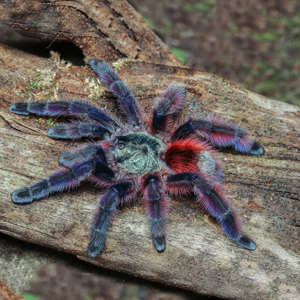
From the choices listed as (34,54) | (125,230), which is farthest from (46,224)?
(34,54)

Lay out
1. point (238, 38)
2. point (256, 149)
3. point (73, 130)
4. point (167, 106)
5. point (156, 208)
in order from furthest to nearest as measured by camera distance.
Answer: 1. point (238, 38)
2. point (256, 149)
3. point (167, 106)
4. point (73, 130)
5. point (156, 208)

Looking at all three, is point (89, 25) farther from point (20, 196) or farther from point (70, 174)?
point (20, 196)

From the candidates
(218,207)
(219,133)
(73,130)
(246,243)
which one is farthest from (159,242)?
(73,130)

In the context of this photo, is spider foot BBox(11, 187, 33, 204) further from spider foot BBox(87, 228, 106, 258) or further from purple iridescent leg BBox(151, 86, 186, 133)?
purple iridescent leg BBox(151, 86, 186, 133)

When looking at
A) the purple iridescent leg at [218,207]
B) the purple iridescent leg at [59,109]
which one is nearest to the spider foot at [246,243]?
the purple iridescent leg at [218,207]

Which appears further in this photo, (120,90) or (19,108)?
(120,90)

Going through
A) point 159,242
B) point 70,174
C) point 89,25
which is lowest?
point 159,242
